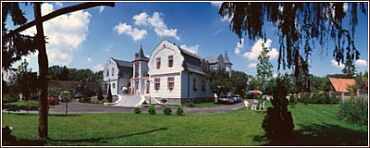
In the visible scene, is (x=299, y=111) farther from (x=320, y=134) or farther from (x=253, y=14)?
(x=253, y=14)

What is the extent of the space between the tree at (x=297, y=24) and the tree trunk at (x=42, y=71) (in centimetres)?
313

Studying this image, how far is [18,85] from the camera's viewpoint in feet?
23.1

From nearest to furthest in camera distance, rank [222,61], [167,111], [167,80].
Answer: [222,61] < [167,80] < [167,111]

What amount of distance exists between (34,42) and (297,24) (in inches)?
178

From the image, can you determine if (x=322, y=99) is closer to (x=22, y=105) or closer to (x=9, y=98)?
(x=22, y=105)

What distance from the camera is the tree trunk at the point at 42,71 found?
6809 mm

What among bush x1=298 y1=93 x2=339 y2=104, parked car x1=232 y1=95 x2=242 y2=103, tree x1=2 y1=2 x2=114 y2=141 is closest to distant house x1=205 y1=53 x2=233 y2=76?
tree x1=2 y1=2 x2=114 y2=141

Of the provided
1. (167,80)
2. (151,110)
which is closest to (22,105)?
(167,80)

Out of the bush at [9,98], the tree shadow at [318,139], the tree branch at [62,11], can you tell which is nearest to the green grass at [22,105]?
the bush at [9,98]

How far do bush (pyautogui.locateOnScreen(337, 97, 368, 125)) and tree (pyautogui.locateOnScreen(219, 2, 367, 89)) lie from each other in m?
4.88

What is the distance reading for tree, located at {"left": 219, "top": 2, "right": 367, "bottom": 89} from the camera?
6141 mm

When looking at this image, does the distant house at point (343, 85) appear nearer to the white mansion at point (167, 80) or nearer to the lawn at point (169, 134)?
the lawn at point (169, 134)

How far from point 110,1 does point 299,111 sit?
8897 mm

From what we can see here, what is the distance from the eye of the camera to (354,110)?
1127 cm
